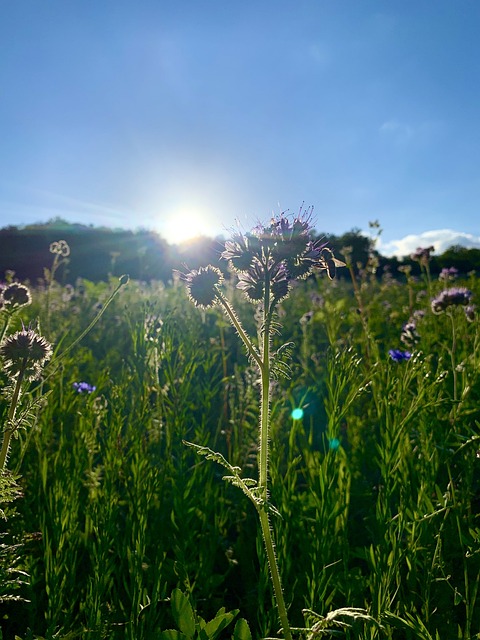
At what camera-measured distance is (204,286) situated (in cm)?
175

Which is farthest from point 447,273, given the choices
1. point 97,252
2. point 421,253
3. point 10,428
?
point 97,252

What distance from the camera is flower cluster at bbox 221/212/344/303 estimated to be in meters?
1.57

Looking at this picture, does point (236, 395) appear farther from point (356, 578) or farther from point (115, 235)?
point (115, 235)

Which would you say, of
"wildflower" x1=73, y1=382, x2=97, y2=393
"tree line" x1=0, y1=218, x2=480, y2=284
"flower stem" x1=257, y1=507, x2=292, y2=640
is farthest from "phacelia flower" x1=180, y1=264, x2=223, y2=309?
"tree line" x1=0, y1=218, x2=480, y2=284

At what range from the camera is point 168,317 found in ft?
8.39

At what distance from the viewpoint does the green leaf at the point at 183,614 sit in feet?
4.41

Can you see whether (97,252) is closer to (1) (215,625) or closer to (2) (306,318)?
(2) (306,318)

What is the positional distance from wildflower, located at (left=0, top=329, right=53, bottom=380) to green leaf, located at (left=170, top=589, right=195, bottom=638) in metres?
0.82

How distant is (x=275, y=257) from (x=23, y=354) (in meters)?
0.88

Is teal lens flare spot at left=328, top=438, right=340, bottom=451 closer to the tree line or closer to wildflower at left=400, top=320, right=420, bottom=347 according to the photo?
wildflower at left=400, top=320, right=420, bottom=347

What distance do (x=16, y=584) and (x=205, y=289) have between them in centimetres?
109

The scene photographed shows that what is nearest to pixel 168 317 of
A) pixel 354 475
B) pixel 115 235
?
pixel 354 475

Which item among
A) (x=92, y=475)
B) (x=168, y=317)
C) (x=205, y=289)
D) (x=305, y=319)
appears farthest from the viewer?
(x=305, y=319)

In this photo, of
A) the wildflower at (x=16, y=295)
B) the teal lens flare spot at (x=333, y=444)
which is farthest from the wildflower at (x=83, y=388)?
the teal lens flare spot at (x=333, y=444)
